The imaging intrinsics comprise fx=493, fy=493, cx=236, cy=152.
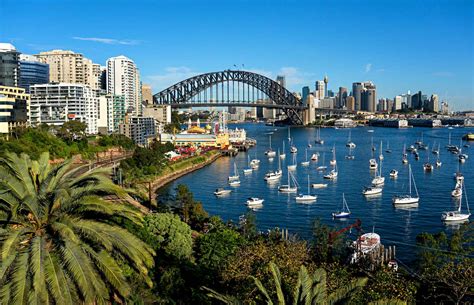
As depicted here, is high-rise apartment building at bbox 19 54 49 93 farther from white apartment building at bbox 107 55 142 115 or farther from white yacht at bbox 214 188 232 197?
white yacht at bbox 214 188 232 197

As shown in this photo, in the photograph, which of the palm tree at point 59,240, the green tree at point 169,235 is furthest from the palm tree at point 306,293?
the green tree at point 169,235

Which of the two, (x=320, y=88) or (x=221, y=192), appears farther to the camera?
(x=320, y=88)

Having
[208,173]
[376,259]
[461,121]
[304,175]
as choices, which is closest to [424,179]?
[304,175]

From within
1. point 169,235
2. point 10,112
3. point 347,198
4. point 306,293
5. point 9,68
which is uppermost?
point 9,68

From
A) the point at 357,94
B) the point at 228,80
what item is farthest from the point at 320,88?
the point at 228,80

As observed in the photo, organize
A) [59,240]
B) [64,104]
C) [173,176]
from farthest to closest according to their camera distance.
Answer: [64,104] < [173,176] < [59,240]

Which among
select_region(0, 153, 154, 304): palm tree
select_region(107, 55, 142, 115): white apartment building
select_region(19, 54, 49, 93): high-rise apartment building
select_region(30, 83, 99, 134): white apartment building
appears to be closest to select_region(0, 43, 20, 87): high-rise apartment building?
select_region(30, 83, 99, 134): white apartment building

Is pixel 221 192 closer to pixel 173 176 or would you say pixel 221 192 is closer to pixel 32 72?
pixel 173 176

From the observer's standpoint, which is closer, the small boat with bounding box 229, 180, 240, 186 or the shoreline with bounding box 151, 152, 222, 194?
the shoreline with bounding box 151, 152, 222, 194
